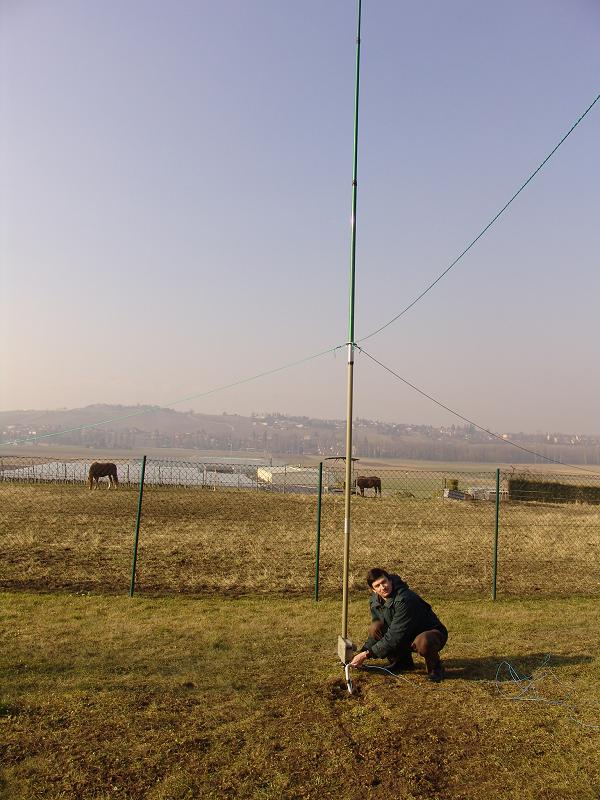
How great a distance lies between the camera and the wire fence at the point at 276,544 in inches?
408

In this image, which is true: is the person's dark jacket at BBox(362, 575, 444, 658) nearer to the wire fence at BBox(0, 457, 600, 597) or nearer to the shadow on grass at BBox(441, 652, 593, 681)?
the shadow on grass at BBox(441, 652, 593, 681)

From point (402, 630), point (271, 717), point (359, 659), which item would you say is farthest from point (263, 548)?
point (271, 717)

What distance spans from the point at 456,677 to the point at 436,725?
4.18 ft

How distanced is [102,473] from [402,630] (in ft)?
84.5

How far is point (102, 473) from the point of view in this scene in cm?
2927

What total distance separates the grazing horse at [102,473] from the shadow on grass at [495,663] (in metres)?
24.1

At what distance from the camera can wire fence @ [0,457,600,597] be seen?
34.0ft

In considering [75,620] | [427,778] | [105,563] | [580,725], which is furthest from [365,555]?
[427,778]

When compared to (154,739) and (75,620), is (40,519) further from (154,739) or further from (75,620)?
(154,739)

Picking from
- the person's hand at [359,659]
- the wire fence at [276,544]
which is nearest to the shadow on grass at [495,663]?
the person's hand at [359,659]

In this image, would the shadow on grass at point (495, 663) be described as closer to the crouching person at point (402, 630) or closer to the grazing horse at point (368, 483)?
the crouching person at point (402, 630)

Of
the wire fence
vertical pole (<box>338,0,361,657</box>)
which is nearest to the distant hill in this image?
the wire fence

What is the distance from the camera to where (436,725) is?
4750 mm

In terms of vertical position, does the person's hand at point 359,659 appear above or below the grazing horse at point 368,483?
above
